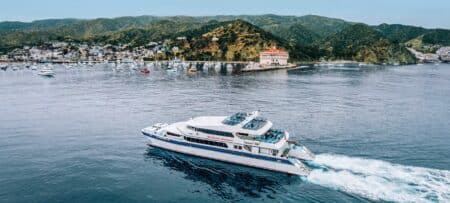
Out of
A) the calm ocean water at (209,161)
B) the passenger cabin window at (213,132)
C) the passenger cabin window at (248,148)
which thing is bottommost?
the calm ocean water at (209,161)

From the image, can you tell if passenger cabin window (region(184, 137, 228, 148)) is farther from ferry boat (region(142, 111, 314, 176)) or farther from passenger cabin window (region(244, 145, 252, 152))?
passenger cabin window (region(244, 145, 252, 152))

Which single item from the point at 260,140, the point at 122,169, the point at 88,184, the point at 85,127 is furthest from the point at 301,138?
the point at 85,127

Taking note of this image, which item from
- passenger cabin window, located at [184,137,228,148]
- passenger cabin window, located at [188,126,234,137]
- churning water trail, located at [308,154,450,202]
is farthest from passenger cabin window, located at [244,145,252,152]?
churning water trail, located at [308,154,450,202]

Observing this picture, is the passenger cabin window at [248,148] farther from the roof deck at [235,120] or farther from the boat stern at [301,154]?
the boat stern at [301,154]

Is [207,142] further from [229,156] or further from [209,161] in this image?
→ [229,156]

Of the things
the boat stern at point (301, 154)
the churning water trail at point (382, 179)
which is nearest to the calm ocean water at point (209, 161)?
the churning water trail at point (382, 179)

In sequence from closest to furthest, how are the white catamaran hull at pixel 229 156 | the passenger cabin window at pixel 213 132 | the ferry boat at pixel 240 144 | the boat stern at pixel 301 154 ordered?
the white catamaran hull at pixel 229 156
the ferry boat at pixel 240 144
the boat stern at pixel 301 154
the passenger cabin window at pixel 213 132
